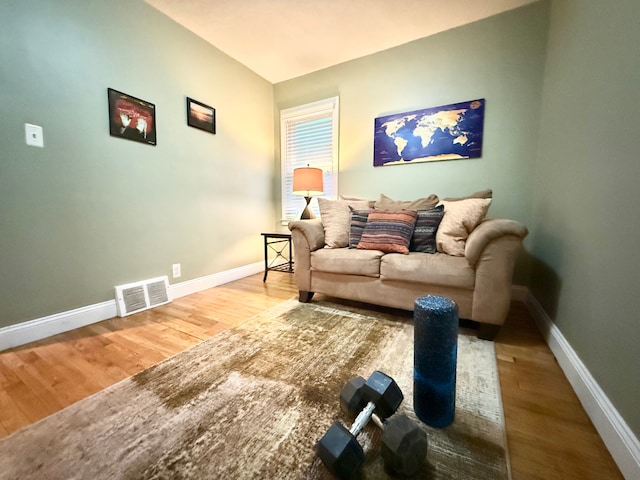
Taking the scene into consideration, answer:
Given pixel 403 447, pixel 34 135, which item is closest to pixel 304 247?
pixel 403 447

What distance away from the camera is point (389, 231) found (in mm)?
1934

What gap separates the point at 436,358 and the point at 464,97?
97.4 inches

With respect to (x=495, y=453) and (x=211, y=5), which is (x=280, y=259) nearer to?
(x=211, y=5)

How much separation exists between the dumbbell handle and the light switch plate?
228cm

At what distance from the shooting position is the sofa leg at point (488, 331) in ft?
4.99

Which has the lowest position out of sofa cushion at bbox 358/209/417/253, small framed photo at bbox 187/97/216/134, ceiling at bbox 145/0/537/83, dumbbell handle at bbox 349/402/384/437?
dumbbell handle at bbox 349/402/384/437

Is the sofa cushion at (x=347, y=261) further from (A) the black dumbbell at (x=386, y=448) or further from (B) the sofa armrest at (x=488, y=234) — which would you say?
(A) the black dumbbell at (x=386, y=448)

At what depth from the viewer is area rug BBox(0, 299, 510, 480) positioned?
0.75 m

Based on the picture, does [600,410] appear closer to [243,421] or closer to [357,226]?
[243,421]

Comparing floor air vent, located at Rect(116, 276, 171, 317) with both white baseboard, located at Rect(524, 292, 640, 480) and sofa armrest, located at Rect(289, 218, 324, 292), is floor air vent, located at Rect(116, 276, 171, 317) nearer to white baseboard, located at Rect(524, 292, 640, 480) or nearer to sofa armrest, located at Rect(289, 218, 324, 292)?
sofa armrest, located at Rect(289, 218, 324, 292)

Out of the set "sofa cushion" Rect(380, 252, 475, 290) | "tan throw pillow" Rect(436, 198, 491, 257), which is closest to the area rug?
"sofa cushion" Rect(380, 252, 475, 290)

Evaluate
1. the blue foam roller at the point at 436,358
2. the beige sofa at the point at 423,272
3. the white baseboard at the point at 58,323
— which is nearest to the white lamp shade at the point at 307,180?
the beige sofa at the point at 423,272

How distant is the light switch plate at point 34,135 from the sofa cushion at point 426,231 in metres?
2.54

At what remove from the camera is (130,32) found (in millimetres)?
1923
